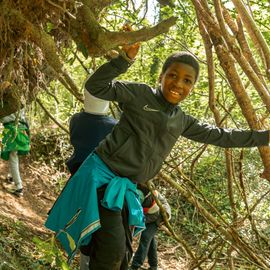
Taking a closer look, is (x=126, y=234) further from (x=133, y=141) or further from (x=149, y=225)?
(x=149, y=225)

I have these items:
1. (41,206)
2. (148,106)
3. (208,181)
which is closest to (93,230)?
(148,106)

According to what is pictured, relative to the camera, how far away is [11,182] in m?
6.49

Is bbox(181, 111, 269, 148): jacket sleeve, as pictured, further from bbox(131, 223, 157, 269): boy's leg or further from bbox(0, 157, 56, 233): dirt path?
bbox(0, 157, 56, 233): dirt path

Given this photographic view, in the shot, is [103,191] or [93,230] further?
[103,191]

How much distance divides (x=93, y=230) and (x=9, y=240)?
1612 mm

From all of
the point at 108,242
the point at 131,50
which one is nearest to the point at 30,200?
the point at 108,242

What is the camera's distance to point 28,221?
529 centimetres

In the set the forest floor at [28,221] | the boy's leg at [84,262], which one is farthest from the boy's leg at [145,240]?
the boy's leg at [84,262]

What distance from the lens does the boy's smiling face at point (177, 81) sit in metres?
2.55

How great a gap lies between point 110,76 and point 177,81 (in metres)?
0.50

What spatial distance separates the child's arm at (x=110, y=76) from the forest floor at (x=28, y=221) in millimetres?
843

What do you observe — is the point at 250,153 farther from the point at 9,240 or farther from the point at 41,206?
the point at 9,240

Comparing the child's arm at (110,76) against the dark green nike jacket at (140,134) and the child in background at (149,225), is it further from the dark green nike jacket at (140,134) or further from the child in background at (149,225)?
the child in background at (149,225)

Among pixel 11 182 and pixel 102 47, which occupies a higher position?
pixel 102 47
